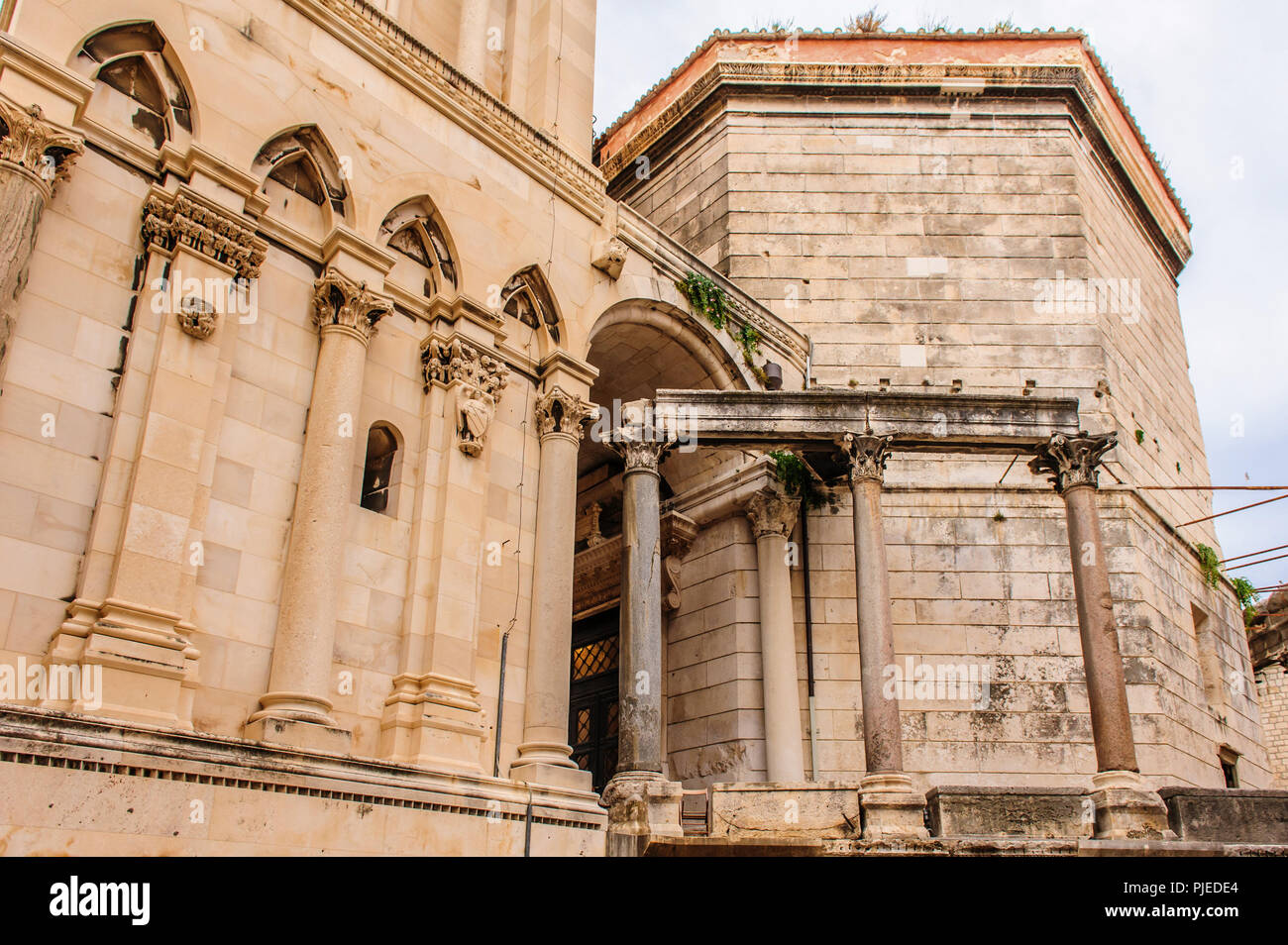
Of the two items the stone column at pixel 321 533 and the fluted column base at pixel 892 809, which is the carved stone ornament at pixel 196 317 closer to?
the stone column at pixel 321 533

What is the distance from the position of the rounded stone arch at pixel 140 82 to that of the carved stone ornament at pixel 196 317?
158 cm

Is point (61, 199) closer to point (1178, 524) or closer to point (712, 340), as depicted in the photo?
point (712, 340)

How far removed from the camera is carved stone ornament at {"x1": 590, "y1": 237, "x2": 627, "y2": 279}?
13.9 meters

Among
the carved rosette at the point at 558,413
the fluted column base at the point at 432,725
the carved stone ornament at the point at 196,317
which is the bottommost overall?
the fluted column base at the point at 432,725

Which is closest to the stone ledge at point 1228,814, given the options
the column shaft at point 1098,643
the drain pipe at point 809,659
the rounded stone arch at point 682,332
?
the column shaft at point 1098,643

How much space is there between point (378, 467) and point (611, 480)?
285 inches

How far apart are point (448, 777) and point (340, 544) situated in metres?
2.45

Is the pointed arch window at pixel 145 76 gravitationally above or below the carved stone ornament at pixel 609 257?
below

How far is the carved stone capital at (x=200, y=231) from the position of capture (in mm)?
9234

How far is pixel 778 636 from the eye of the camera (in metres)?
14.6

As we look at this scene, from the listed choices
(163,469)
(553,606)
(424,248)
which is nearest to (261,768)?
(163,469)

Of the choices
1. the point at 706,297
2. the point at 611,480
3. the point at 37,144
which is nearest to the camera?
the point at 37,144

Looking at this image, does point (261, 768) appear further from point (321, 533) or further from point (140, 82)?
point (140, 82)
